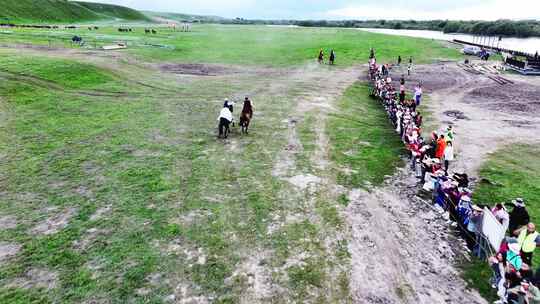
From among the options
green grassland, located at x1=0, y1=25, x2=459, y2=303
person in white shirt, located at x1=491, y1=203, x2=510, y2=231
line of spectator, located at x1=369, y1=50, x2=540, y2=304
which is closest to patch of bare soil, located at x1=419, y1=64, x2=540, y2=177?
line of spectator, located at x1=369, y1=50, x2=540, y2=304

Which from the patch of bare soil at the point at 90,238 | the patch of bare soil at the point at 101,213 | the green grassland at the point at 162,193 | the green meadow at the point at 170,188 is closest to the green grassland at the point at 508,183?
the green meadow at the point at 170,188

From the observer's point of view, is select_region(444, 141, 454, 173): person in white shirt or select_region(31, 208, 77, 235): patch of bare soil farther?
select_region(444, 141, 454, 173): person in white shirt

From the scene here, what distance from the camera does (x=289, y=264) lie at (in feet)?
31.0

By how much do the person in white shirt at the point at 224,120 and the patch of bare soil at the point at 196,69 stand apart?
64.4 feet

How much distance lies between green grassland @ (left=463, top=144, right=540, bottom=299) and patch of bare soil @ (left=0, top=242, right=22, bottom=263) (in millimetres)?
11789

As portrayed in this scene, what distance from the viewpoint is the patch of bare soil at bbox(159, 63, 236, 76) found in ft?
122

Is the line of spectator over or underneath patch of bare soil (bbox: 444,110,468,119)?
underneath

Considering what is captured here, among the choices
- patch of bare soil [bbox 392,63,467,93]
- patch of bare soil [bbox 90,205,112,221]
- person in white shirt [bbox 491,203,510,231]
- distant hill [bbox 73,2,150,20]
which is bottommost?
patch of bare soil [bbox 90,205,112,221]

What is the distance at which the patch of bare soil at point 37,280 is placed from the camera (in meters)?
8.36

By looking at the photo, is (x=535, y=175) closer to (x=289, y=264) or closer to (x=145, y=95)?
(x=289, y=264)

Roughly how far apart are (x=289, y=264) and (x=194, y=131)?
11867mm

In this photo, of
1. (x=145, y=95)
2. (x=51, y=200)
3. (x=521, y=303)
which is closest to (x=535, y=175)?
(x=521, y=303)

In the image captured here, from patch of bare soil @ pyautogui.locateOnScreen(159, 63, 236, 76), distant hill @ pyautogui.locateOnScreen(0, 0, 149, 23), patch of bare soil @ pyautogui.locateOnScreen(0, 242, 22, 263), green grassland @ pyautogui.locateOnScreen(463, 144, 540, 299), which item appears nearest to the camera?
patch of bare soil @ pyautogui.locateOnScreen(0, 242, 22, 263)

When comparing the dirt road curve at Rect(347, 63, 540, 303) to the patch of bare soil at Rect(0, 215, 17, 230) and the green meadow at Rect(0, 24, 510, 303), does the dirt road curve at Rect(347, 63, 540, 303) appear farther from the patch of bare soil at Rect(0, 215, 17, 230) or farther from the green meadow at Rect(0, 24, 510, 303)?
the patch of bare soil at Rect(0, 215, 17, 230)
